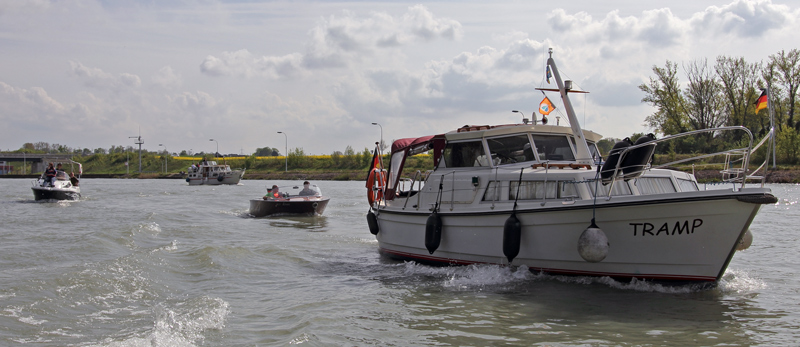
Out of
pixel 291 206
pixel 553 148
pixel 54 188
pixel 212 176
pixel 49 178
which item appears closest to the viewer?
pixel 553 148

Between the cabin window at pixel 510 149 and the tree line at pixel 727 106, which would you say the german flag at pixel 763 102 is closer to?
the cabin window at pixel 510 149

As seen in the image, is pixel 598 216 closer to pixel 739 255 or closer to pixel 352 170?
pixel 739 255

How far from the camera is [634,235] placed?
924 cm

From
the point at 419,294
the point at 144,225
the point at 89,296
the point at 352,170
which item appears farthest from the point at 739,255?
the point at 352,170

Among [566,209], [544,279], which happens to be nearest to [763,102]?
[566,209]

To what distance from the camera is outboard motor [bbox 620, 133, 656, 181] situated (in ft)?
30.3

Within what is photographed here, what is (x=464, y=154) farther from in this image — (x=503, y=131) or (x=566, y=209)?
(x=566, y=209)

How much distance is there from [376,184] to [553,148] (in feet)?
17.3

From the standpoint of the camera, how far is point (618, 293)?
947cm

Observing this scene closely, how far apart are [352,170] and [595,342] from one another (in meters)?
83.3

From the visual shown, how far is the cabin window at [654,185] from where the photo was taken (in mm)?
10554

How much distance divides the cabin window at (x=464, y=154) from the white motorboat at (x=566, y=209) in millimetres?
22

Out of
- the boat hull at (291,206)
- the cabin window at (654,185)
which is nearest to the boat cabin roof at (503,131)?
the cabin window at (654,185)

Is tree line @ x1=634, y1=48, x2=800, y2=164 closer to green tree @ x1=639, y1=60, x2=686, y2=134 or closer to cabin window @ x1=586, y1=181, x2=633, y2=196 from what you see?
green tree @ x1=639, y1=60, x2=686, y2=134
